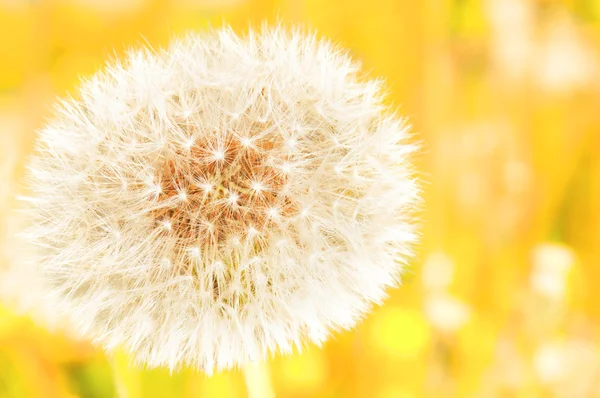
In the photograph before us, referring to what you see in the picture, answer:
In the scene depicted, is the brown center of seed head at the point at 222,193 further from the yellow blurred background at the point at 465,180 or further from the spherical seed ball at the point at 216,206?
the yellow blurred background at the point at 465,180

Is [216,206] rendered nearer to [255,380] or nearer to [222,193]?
[222,193]

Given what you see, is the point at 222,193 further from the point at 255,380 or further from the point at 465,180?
the point at 465,180

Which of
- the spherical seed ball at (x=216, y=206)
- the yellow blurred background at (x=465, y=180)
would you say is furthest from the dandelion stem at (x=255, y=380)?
the yellow blurred background at (x=465, y=180)

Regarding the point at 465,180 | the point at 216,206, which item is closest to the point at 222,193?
the point at 216,206

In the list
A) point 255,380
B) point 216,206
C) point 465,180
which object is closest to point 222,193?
point 216,206

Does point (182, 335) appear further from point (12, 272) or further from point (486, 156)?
point (486, 156)

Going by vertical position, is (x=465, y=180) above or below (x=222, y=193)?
above

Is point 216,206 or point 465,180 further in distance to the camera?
point 465,180
